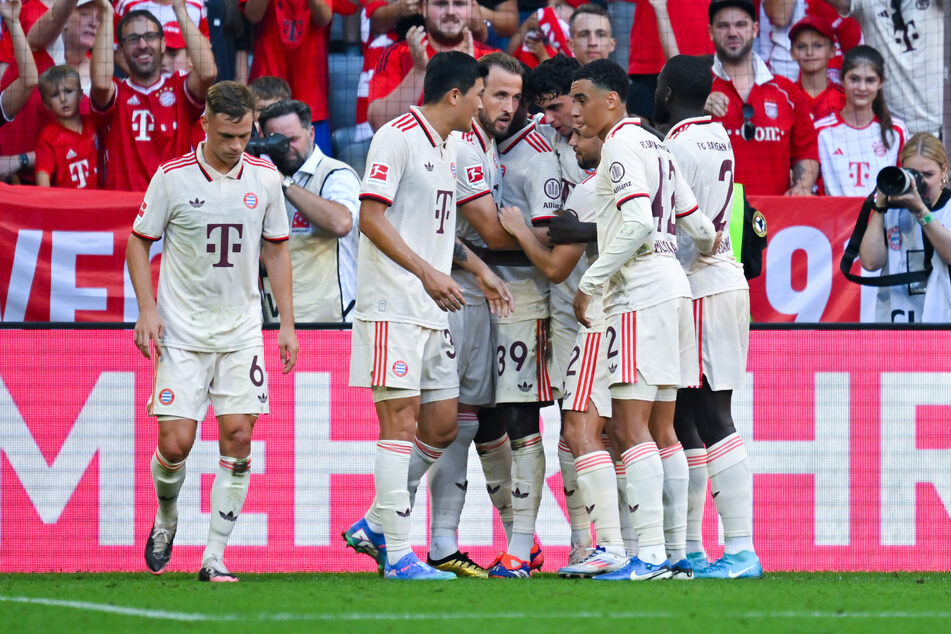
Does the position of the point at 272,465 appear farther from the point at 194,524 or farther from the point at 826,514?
the point at 826,514

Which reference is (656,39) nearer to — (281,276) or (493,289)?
(493,289)

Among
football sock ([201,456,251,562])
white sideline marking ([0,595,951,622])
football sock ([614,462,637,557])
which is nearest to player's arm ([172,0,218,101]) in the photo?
football sock ([201,456,251,562])

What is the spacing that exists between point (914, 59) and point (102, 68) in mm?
5668

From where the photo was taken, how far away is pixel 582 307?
5.96 m

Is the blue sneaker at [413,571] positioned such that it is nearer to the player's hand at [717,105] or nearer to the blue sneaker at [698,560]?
the blue sneaker at [698,560]

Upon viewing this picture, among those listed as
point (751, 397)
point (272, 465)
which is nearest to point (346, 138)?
point (272, 465)

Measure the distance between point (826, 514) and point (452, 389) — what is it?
8.03ft

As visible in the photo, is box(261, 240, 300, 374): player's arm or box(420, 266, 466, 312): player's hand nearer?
→ box(420, 266, 466, 312): player's hand

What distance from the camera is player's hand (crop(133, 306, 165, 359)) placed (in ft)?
19.5

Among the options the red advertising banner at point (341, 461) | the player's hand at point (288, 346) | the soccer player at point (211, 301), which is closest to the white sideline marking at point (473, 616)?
the soccer player at point (211, 301)

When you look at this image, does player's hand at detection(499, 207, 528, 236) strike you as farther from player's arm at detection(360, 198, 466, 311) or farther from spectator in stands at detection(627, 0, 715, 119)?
spectator in stands at detection(627, 0, 715, 119)

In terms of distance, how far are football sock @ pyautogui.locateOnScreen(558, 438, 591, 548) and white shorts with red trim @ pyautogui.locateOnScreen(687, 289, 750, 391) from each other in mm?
890

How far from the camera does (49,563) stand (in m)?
7.11

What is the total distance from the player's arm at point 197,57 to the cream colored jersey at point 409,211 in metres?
3.06
